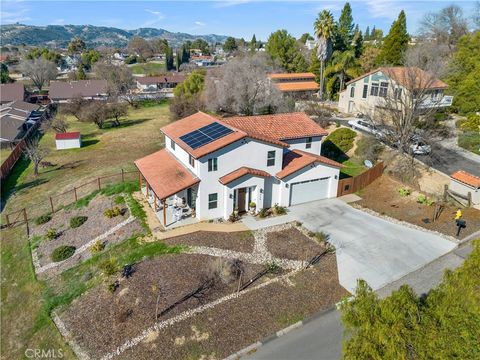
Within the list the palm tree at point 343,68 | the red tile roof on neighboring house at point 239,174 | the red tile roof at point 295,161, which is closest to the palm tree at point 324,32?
the palm tree at point 343,68

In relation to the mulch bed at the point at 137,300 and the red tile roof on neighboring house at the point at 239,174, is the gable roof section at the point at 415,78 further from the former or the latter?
the mulch bed at the point at 137,300

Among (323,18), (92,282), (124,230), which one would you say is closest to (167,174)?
(124,230)

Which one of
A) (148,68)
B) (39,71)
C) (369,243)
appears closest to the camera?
(369,243)

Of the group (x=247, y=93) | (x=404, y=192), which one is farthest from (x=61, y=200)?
(x=404, y=192)

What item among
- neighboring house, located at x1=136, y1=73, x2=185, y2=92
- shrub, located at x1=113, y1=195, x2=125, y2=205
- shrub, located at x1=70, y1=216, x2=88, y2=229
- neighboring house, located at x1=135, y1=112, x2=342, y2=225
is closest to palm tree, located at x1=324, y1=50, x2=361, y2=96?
neighboring house, located at x1=135, y1=112, x2=342, y2=225

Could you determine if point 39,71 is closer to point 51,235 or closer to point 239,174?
point 51,235

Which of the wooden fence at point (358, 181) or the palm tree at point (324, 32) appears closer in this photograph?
the wooden fence at point (358, 181)

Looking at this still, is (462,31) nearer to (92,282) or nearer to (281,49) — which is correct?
(281,49)

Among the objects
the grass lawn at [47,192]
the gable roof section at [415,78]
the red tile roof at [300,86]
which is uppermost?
the gable roof section at [415,78]
